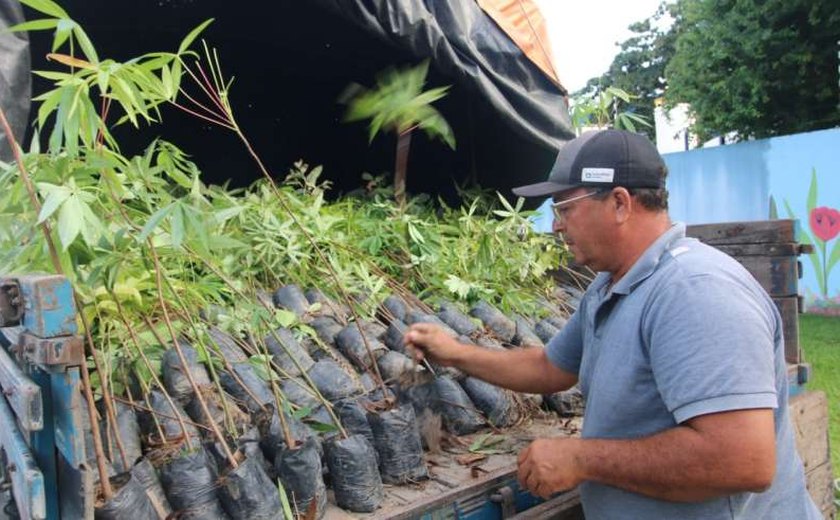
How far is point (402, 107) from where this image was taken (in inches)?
103

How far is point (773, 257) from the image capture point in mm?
2682

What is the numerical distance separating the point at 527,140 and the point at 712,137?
15.3m

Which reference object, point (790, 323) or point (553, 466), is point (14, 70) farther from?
point (790, 323)

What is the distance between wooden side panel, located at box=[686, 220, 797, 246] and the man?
4.22 ft

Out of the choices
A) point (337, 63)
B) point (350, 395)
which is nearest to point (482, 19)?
point (337, 63)

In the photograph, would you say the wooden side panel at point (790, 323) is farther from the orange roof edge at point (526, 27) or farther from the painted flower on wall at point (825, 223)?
the painted flower on wall at point (825, 223)

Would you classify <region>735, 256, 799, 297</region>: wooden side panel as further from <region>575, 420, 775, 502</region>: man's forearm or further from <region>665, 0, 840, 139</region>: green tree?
<region>665, 0, 840, 139</region>: green tree

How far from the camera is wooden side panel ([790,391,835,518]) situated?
2.51 m

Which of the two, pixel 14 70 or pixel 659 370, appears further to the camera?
pixel 14 70

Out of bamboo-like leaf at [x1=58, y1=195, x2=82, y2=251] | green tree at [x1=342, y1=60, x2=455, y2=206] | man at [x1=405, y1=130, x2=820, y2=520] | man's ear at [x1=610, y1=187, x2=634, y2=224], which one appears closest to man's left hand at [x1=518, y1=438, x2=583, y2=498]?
man at [x1=405, y1=130, x2=820, y2=520]

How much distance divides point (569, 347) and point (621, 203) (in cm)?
53

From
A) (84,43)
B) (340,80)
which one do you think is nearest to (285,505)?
(84,43)

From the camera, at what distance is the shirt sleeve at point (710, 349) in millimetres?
1287

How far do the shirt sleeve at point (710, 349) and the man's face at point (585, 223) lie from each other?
0.24 metres
